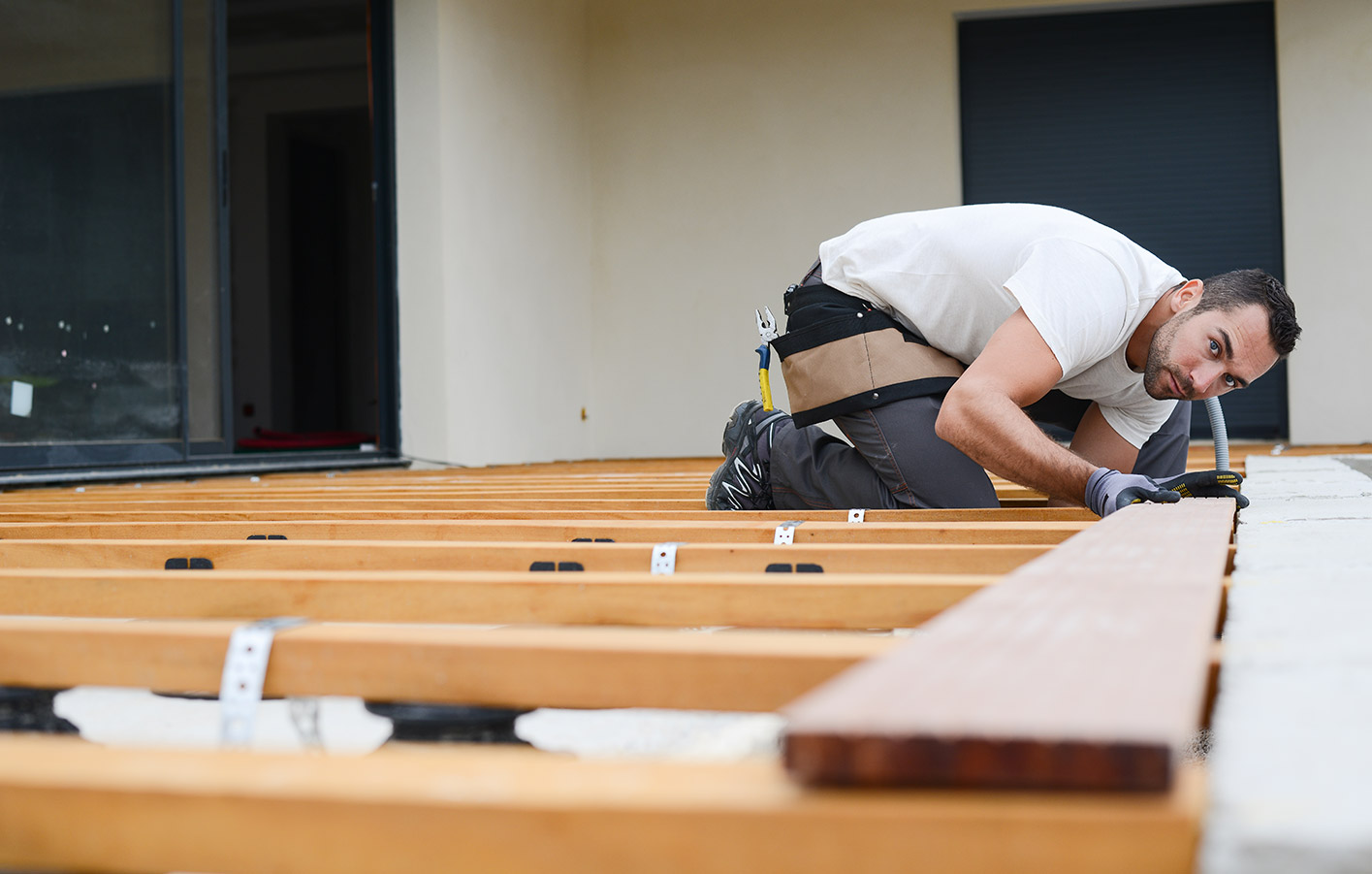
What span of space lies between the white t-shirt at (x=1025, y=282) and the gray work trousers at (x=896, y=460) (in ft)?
0.51

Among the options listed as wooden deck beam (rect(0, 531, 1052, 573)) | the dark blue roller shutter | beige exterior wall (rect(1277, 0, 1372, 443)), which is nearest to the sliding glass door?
wooden deck beam (rect(0, 531, 1052, 573))

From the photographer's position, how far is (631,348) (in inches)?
267

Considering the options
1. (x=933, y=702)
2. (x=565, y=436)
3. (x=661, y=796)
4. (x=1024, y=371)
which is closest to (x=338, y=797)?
(x=661, y=796)

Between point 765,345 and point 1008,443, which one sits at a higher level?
point 765,345

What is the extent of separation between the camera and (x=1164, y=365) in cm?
189

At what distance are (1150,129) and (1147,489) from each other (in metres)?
5.34

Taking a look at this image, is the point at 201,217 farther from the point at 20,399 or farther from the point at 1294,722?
the point at 1294,722

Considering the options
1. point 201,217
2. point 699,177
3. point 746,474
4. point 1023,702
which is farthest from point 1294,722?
point 699,177

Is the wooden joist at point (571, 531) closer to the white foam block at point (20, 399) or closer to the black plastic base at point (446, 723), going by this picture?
the black plastic base at point (446, 723)

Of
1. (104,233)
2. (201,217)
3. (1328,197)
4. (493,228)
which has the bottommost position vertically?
(104,233)

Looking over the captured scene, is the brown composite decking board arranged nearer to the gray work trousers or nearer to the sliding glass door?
the gray work trousers

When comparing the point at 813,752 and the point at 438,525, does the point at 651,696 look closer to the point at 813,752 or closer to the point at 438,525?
the point at 813,752

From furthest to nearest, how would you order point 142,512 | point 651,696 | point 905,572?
point 142,512
point 905,572
point 651,696

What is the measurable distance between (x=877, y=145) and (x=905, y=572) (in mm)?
5521
